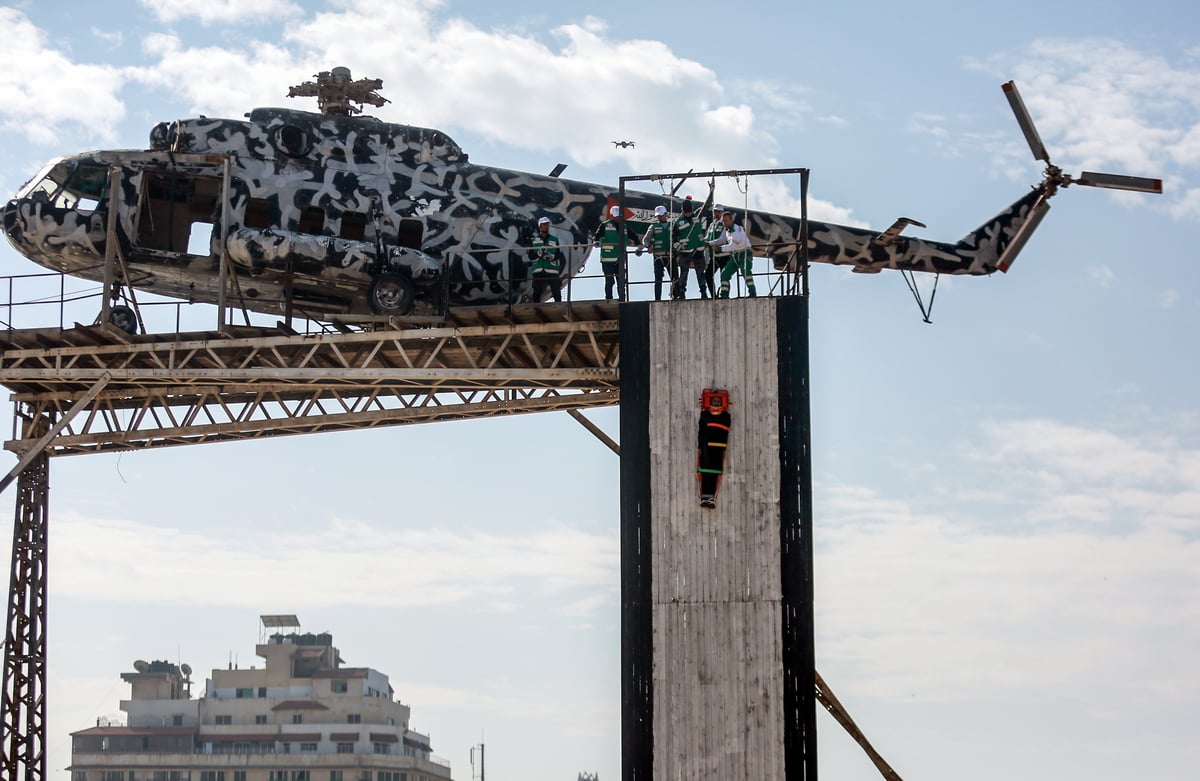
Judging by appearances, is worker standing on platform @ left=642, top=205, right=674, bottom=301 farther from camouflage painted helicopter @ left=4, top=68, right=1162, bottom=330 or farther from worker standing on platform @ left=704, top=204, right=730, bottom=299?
camouflage painted helicopter @ left=4, top=68, right=1162, bottom=330

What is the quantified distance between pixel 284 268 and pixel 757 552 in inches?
444

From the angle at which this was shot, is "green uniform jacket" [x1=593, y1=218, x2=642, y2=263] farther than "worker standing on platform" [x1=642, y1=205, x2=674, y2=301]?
Yes

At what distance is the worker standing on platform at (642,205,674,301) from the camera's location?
1431 inches

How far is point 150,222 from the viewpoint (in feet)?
132

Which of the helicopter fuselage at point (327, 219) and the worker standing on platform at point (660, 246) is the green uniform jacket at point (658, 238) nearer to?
the worker standing on platform at point (660, 246)

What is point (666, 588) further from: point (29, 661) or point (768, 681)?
point (29, 661)

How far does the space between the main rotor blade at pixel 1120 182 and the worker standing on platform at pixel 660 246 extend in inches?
346

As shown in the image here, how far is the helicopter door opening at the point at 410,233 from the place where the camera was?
40.0 meters

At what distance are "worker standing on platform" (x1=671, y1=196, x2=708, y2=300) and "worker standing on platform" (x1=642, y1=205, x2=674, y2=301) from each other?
14 cm

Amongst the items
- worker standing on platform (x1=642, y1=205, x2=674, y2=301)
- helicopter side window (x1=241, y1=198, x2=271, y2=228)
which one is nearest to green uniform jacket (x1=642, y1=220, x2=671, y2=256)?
worker standing on platform (x1=642, y1=205, x2=674, y2=301)

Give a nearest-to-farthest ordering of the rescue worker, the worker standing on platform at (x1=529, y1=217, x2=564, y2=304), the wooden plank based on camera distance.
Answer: the wooden plank → the rescue worker → the worker standing on platform at (x1=529, y1=217, x2=564, y2=304)

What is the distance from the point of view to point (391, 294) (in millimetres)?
38781

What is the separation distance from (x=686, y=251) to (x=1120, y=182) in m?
8.87

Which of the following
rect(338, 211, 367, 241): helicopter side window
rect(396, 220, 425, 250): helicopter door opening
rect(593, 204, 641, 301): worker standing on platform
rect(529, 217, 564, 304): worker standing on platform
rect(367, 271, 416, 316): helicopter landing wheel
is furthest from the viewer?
rect(396, 220, 425, 250): helicopter door opening
